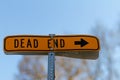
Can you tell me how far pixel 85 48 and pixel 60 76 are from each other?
9087 mm

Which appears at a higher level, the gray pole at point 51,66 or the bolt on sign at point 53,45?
the bolt on sign at point 53,45

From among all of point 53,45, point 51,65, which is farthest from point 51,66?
point 53,45

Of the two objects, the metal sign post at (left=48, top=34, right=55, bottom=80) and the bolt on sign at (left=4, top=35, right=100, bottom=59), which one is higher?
the bolt on sign at (left=4, top=35, right=100, bottom=59)

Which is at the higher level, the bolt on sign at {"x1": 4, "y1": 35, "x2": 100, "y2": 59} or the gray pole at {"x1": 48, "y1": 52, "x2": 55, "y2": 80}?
the bolt on sign at {"x1": 4, "y1": 35, "x2": 100, "y2": 59}

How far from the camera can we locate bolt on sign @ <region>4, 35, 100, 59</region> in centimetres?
220

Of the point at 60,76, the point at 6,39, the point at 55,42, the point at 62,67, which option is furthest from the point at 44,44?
the point at 62,67

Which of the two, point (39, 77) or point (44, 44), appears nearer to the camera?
point (44, 44)

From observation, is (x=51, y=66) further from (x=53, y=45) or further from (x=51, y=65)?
(x=53, y=45)

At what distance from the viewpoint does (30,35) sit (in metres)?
2.25

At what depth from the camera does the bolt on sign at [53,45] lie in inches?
86.4

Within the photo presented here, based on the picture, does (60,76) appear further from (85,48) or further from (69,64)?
(85,48)

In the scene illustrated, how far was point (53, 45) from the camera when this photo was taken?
7.27 ft

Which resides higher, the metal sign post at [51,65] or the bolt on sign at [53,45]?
the bolt on sign at [53,45]

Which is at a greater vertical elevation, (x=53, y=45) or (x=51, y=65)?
(x=53, y=45)
